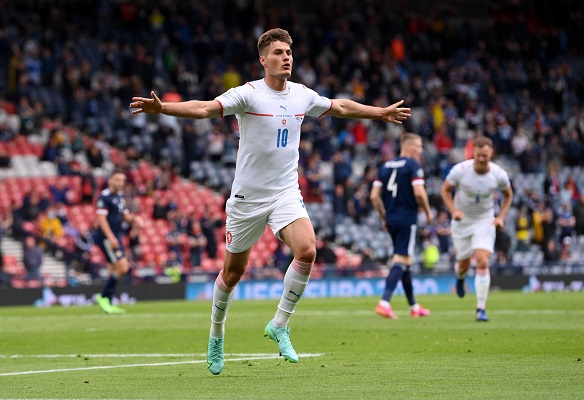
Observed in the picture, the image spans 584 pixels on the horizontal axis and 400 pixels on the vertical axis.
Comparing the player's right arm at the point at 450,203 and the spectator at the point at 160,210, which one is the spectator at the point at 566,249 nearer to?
the spectator at the point at 160,210

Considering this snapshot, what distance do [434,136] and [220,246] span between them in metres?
10.0

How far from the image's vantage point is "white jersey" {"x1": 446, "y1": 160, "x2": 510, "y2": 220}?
1786cm

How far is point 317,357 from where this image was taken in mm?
11891

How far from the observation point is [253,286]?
29.9 m

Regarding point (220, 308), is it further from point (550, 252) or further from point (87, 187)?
point (550, 252)

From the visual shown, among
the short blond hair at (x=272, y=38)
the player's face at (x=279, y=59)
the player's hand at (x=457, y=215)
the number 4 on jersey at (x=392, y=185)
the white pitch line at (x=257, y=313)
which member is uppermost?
the short blond hair at (x=272, y=38)

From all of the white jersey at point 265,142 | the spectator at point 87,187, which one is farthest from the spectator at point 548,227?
the white jersey at point 265,142

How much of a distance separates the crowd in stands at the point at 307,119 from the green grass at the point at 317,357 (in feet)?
36.5

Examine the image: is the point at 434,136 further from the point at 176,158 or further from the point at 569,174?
the point at 176,158

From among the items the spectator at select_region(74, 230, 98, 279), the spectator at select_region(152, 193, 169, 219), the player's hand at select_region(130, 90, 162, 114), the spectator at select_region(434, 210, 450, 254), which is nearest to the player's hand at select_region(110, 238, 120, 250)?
the spectator at select_region(74, 230, 98, 279)

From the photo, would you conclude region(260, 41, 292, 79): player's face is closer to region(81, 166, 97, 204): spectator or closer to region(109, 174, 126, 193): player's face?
region(109, 174, 126, 193): player's face

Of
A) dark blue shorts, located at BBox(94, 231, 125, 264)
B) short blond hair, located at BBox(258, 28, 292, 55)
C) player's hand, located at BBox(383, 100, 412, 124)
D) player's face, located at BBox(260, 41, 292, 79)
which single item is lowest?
dark blue shorts, located at BBox(94, 231, 125, 264)

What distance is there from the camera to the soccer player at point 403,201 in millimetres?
18359

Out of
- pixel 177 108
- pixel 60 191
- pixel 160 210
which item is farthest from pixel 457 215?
pixel 160 210
